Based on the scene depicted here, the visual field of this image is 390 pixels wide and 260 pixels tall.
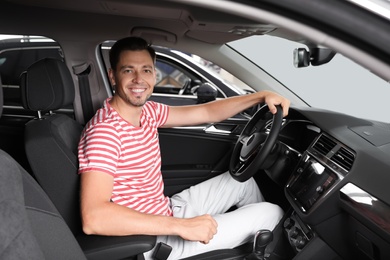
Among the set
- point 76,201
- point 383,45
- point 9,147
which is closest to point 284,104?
point 76,201

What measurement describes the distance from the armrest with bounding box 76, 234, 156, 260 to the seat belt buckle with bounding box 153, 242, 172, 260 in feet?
0.31

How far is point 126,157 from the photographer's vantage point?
6.07 ft

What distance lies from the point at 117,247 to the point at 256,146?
84 cm

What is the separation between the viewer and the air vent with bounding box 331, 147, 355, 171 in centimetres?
162

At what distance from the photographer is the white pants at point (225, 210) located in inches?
71.9

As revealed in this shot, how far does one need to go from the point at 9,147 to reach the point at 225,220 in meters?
1.68

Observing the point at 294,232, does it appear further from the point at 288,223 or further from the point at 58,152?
the point at 58,152

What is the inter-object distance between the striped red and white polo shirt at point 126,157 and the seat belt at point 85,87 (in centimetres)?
71

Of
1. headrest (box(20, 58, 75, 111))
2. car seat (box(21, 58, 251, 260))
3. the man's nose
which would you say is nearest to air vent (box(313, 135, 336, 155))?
car seat (box(21, 58, 251, 260))

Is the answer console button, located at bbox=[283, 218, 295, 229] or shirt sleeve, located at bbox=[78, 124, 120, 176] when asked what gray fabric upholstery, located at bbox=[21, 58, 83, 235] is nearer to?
shirt sleeve, located at bbox=[78, 124, 120, 176]

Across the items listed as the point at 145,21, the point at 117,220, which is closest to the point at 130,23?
the point at 145,21

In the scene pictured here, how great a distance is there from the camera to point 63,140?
70.4 inches

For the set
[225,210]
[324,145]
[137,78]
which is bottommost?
[225,210]

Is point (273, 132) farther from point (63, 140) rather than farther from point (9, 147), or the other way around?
point (9, 147)
